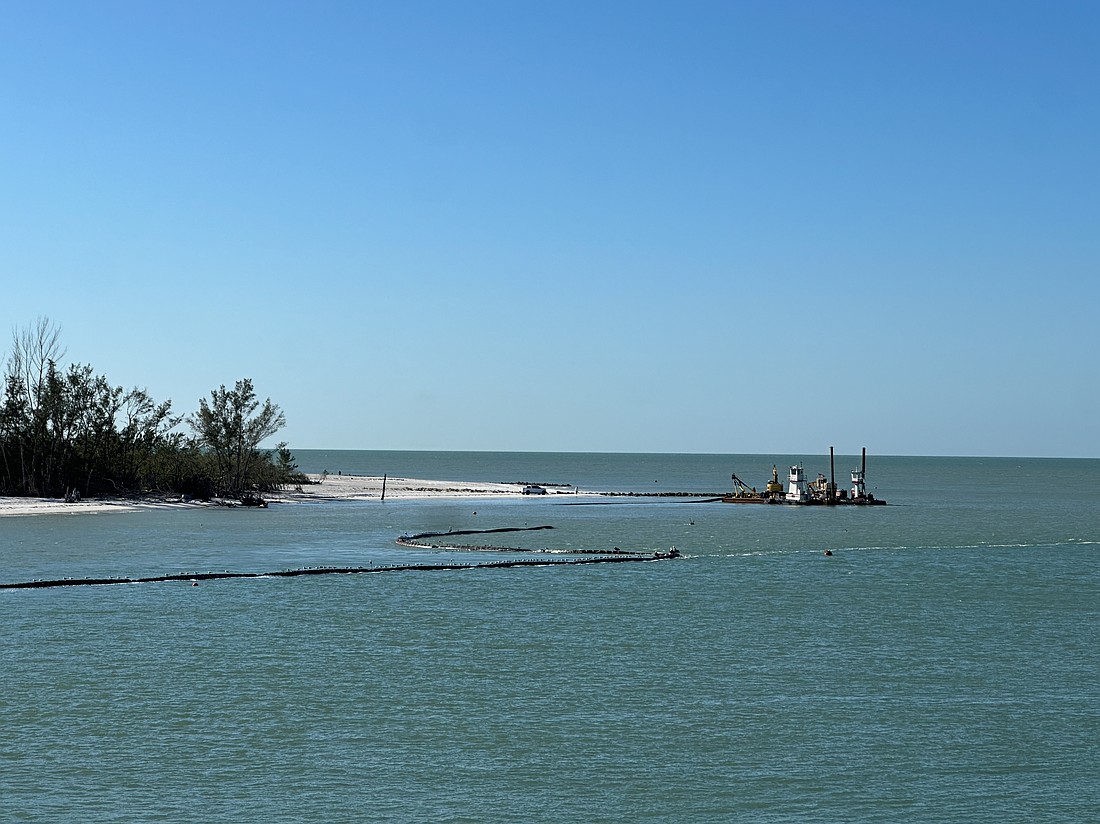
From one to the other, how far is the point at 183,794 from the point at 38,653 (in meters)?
14.8

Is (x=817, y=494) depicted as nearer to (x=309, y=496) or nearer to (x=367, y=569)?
(x=309, y=496)

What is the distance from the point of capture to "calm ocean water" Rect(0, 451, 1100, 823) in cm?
2123

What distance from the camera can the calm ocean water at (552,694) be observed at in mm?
21234

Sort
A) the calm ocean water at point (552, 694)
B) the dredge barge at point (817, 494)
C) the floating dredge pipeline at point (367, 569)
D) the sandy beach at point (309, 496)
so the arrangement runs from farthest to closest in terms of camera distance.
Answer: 1. the dredge barge at point (817, 494)
2. the sandy beach at point (309, 496)
3. the floating dredge pipeline at point (367, 569)
4. the calm ocean water at point (552, 694)

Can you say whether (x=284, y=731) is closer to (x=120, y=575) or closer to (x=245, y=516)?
(x=120, y=575)

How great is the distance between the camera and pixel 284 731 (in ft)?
83.1

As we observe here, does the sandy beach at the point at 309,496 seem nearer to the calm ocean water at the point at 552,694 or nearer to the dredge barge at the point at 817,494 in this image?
the dredge barge at the point at 817,494

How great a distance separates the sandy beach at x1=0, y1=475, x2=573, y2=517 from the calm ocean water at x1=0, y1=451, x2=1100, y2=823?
3448cm

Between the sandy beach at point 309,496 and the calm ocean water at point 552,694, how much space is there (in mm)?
34479

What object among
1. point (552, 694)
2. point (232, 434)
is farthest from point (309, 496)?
point (552, 694)

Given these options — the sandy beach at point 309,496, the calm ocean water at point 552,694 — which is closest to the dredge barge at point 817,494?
the sandy beach at point 309,496

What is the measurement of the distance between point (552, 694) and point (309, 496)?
9776 cm

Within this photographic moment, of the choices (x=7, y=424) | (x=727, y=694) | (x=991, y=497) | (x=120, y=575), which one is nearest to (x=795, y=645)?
(x=727, y=694)

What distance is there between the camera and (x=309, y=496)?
12400 cm
